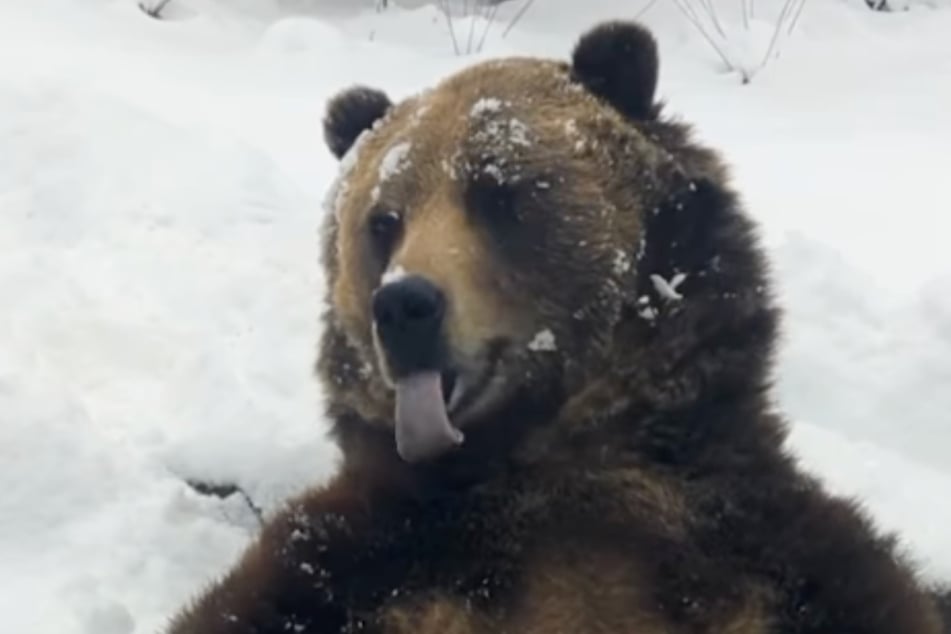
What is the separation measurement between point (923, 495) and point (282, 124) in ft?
11.5

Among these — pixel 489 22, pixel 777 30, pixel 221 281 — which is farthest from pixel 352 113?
pixel 777 30

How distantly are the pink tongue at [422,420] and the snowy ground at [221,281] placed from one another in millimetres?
994

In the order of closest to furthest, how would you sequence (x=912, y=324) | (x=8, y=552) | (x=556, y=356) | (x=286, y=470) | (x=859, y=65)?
(x=556, y=356) < (x=8, y=552) < (x=286, y=470) < (x=912, y=324) < (x=859, y=65)

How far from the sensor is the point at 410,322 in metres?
3.92

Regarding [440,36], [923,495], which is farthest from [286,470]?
[440,36]

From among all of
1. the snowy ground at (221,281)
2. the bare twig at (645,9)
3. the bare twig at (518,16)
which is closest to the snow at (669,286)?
the snowy ground at (221,281)

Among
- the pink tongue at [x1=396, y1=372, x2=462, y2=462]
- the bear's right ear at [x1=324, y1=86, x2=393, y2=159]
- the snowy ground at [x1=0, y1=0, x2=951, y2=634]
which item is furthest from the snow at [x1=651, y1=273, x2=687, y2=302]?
the snowy ground at [x1=0, y1=0, x2=951, y2=634]

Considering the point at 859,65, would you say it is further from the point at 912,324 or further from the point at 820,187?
the point at 912,324

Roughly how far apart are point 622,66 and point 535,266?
576mm

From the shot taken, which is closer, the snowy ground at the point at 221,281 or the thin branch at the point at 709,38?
the snowy ground at the point at 221,281

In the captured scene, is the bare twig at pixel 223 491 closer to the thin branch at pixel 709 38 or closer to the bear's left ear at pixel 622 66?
the bear's left ear at pixel 622 66

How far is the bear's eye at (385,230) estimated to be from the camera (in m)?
4.31

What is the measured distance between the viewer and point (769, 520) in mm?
3883

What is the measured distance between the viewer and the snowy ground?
5062 millimetres
